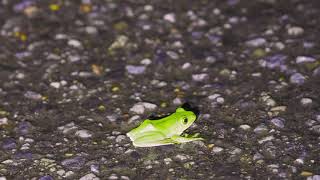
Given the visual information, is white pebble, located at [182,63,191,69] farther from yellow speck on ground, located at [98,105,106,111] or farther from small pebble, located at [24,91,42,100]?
small pebble, located at [24,91,42,100]

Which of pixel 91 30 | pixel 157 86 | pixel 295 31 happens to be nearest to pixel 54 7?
pixel 91 30

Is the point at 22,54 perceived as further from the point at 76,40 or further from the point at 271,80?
the point at 271,80

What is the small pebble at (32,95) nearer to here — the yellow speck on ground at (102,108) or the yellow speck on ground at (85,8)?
the yellow speck on ground at (102,108)

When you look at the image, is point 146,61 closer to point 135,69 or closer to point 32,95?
point 135,69

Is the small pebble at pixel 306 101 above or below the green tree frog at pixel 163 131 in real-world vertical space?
above

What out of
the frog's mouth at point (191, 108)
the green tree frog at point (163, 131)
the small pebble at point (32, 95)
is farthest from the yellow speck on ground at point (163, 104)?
the small pebble at point (32, 95)

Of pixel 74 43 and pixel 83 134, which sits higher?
pixel 74 43

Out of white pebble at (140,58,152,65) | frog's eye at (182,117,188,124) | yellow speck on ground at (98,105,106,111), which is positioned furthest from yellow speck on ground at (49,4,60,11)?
frog's eye at (182,117,188,124)
